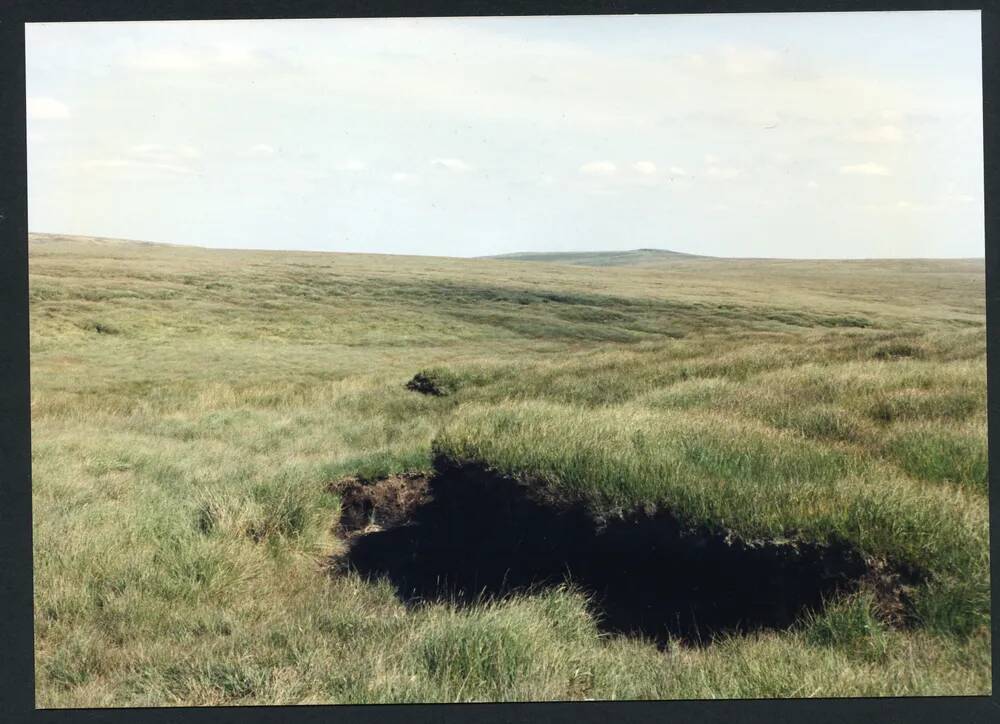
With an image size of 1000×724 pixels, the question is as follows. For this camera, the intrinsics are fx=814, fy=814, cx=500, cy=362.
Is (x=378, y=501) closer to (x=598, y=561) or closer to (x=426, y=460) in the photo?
(x=426, y=460)

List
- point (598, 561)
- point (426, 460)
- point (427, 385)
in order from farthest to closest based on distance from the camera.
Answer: point (427, 385) < point (426, 460) < point (598, 561)

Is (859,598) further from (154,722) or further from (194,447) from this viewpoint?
(194,447)

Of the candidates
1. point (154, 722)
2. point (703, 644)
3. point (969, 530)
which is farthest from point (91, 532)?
point (969, 530)

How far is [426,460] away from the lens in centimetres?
746

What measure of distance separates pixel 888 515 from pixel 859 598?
1.97ft

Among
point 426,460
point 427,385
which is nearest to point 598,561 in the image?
point 426,460

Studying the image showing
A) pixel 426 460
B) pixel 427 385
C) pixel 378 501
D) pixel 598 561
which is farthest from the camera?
pixel 427 385

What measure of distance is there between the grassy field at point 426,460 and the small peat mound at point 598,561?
0.13 m

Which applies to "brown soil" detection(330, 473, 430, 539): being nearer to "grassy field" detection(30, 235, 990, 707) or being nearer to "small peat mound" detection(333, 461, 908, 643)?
"small peat mound" detection(333, 461, 908, 643)

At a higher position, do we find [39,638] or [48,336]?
[48,336]

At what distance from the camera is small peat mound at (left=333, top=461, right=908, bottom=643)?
205 inches

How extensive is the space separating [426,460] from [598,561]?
88.1 inches

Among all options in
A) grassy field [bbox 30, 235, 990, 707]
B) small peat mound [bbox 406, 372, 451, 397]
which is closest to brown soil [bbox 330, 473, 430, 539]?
grassy field [bbox 30, 235, 990, 707]

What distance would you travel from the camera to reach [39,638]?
18.0 ft
